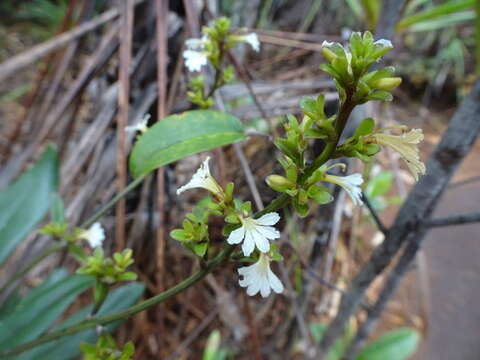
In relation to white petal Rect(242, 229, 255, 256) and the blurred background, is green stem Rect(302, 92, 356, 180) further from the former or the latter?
the blurred background

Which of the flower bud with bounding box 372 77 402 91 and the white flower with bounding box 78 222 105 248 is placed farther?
the white flower with bounding box 78 222 105 248

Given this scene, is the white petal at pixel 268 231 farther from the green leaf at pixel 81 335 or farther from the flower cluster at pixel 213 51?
the green leaf at pixel 81 335

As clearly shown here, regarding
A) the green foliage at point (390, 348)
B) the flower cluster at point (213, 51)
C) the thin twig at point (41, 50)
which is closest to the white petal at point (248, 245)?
the flower cluster at point (213, 51)

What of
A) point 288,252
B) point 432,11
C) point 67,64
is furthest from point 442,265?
point 67,64

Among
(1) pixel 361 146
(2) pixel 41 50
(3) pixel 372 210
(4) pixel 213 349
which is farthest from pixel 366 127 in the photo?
(4) pixel 213 349

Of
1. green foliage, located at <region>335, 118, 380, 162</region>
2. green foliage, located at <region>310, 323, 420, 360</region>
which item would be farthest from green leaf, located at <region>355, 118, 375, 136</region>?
green foliage, located at <region>310, 323, 420, 360</region>

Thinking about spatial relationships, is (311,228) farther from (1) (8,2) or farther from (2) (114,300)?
(1) (8,2)
